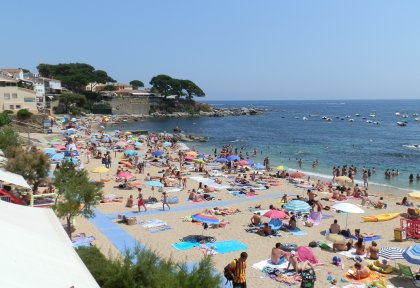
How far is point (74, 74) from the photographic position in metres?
95.7

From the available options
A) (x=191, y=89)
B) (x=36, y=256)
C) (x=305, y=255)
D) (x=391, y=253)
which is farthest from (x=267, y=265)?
(x=191, y=89)

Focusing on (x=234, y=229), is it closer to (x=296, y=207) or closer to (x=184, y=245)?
(x=296, y=207)

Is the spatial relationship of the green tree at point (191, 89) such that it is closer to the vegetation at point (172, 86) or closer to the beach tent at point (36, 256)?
the vegetation at point (172, 86)

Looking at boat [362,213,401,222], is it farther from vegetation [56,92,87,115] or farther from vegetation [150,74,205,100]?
vegetation [150,74,205,100]

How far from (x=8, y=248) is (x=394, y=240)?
13866mm

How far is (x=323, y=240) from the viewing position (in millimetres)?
14797

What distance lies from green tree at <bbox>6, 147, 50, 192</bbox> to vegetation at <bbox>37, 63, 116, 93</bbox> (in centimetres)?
7813

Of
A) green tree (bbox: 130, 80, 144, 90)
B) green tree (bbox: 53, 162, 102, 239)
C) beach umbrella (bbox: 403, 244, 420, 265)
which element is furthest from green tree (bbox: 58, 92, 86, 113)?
beach umbrella (bbox: 403, 244, 420, 265)

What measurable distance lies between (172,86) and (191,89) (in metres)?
5.77

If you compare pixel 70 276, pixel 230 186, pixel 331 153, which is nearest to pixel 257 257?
pixel 70 276

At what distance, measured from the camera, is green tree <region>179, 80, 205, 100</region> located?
10706 cm

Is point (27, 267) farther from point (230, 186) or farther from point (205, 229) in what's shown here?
point (230, 186)

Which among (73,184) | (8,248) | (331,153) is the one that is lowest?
(331,153)

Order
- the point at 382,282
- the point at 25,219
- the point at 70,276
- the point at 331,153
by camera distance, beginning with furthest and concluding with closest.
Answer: the point at 331,153 < the point at 382,282 < the point at 25,219 < the point at 70,276
